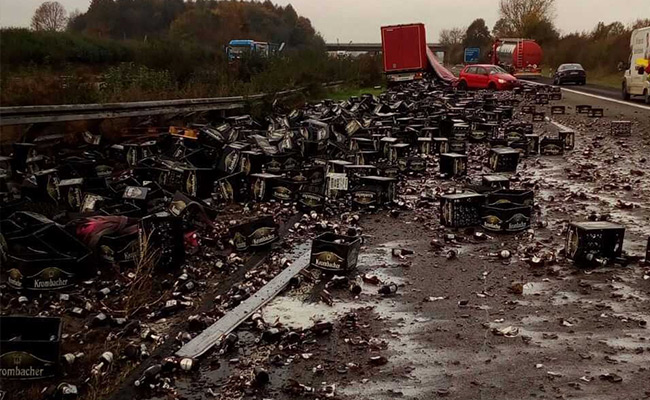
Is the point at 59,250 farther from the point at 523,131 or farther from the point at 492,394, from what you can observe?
the point at 523,131

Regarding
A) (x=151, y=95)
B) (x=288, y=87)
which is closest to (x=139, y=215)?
(x=151, y=95)

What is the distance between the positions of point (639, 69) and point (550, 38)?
61267 mm

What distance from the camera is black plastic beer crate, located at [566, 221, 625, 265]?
18.2 ft

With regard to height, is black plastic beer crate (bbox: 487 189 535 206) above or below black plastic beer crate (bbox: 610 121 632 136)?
above

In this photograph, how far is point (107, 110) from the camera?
11188 mm

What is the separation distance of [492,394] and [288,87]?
18.6 metres

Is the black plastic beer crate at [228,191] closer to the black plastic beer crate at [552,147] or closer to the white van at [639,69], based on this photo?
the black plastic beer crate at [552,147]

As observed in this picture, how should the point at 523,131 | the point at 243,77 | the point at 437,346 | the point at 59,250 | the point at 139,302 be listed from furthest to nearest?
the point at 243,77 → the point at 523,131 → the point at 59,250 → the point at 139,302 → the point at 437,346

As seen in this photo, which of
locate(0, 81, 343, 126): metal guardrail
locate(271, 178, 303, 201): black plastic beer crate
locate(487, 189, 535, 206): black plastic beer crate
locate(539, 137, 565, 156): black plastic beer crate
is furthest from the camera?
locate(539, 137, 565, 156): black plastic beer crate

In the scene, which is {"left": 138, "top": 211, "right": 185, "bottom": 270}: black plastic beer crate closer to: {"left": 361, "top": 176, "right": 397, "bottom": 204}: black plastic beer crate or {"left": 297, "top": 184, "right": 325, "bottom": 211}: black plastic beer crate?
{"left": 297, "top": 184, "right": 325, "bottom": 211}: black plastic beer crate

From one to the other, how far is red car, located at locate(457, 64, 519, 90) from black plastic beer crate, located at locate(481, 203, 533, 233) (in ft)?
90.6

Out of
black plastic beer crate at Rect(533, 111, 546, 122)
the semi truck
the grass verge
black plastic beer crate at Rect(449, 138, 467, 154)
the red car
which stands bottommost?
black plastic beer crate at Rect(533, 111, 546, 122)

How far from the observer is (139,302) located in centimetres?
477

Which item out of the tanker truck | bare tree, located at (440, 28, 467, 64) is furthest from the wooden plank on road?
bare tree, located at (440, 28, 467, 64)
